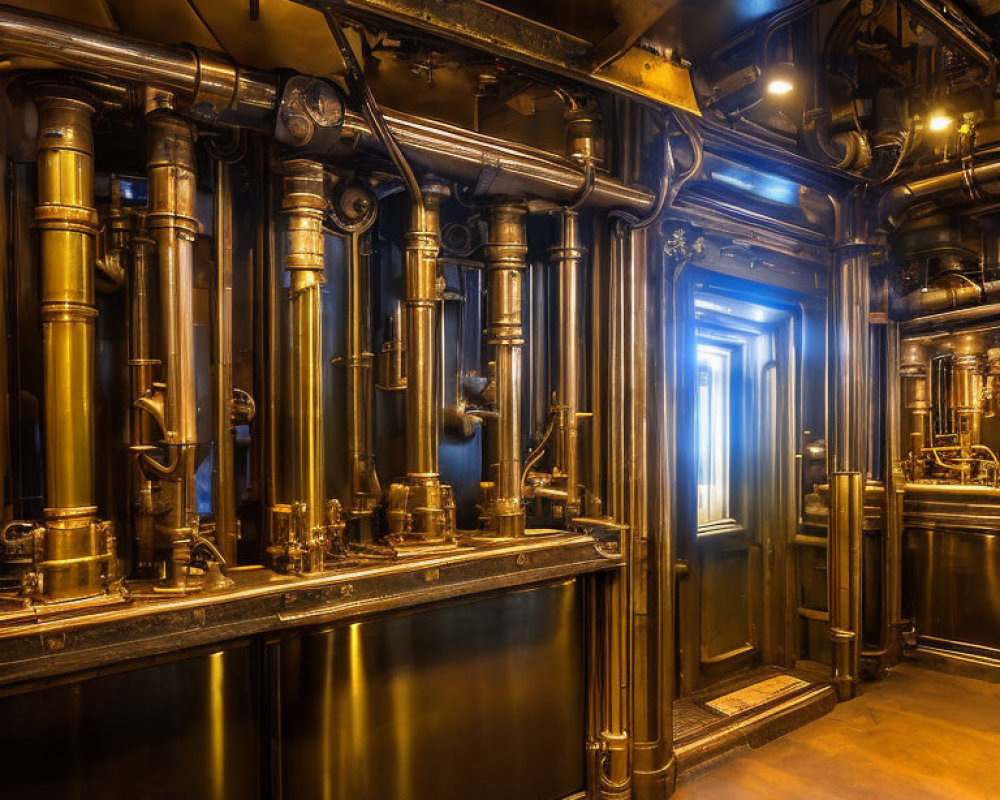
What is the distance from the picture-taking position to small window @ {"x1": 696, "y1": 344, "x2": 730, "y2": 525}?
4.57 metres

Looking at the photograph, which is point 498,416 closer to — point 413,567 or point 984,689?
point 413,567

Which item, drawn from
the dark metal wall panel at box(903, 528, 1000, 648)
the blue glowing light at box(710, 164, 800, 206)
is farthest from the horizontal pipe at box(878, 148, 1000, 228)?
the dark metal wall panel at box(903, 528, 1000, 648)

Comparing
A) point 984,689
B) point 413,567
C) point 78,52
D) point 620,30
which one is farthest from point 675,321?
point 984,689

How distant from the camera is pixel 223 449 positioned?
2.46m

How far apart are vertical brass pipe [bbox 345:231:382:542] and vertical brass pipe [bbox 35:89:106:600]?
98 centimetres

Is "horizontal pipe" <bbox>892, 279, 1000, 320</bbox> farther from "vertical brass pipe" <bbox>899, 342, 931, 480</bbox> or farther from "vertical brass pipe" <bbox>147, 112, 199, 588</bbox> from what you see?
"vertical brass pipe" <bbox>147, 112, 199, 588</bbox>

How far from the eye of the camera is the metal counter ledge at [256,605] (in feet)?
5.80

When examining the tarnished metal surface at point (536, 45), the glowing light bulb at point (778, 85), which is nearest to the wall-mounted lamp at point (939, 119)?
the glowing light bulb at point (778, 85)

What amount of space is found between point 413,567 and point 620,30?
2146 millimetres

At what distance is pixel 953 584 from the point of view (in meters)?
4.98

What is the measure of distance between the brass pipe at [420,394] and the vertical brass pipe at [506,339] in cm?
29

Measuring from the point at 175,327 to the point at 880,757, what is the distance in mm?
3903

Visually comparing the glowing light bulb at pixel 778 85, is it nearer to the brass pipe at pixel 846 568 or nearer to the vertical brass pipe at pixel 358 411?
the vertical brass pipe at pixel 358 411

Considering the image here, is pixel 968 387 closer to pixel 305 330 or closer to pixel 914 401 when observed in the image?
pixel 914 401
